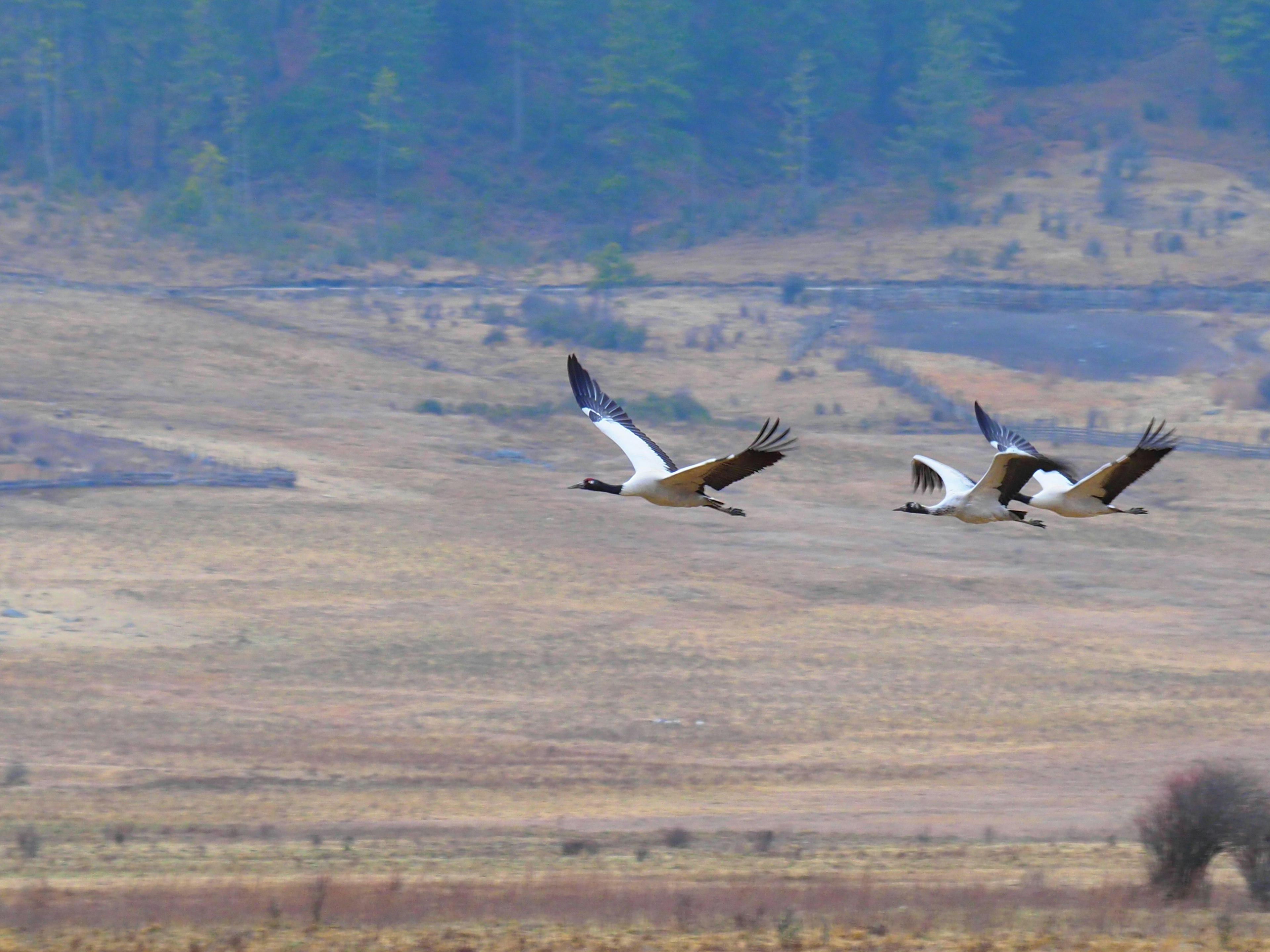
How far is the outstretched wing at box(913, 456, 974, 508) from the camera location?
1670cm

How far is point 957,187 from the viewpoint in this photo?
71500mm

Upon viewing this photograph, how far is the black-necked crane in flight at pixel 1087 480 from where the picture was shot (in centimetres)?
1454

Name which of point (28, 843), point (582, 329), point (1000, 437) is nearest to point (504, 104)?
point (582, 329)

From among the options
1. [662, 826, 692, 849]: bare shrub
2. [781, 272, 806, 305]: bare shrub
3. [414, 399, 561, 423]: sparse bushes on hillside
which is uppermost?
[781, 272, 806, 305]: bare shrub

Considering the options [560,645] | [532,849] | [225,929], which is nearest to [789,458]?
[560,645]

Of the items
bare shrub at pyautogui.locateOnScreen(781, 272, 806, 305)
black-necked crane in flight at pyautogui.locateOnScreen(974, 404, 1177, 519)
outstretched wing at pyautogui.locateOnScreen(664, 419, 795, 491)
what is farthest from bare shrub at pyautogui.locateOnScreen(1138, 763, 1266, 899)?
bare shrub at pyautogui.locateOnScreen(781, 272, 806, 305)

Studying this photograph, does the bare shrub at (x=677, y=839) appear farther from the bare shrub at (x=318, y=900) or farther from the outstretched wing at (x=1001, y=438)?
the outstretched wing at (x=1001, y=438)

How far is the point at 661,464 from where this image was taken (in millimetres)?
16656

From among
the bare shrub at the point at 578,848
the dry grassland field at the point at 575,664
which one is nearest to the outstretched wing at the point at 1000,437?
the dry grassland field at the point at 575,664

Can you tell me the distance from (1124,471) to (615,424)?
493 centimetres

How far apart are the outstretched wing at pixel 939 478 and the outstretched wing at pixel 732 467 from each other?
2314 mm

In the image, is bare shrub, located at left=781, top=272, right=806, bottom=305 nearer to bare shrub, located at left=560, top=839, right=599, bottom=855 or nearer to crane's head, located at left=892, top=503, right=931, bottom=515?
bare shrub, located at left=560, top=839, right=599, bottom=855

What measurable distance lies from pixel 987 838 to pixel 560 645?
10.9 m

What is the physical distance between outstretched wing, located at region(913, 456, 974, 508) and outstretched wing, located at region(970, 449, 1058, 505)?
20 cm
